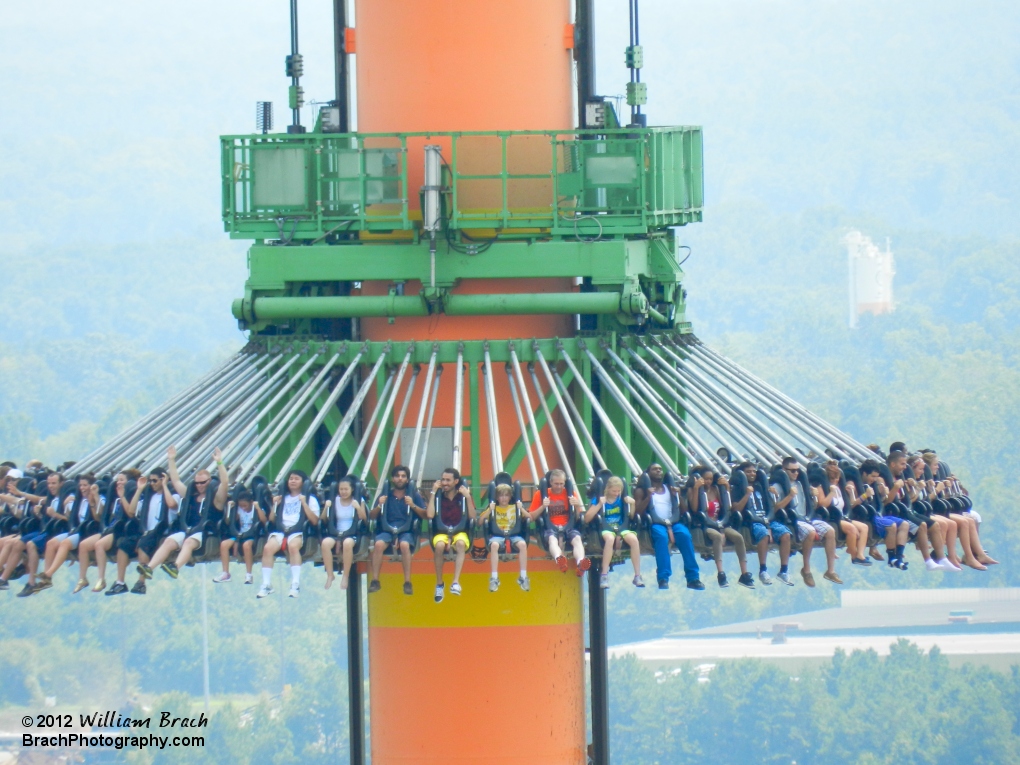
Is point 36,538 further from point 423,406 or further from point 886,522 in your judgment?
point 886,522

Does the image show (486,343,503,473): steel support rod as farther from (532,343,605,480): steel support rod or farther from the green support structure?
(532,343,605,480): steel support rod

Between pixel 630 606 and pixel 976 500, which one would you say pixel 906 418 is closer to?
pixel 976 500

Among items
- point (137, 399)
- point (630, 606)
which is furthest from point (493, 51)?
point (137, 399)

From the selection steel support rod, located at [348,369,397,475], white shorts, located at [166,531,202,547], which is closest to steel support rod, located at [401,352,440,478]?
steel support rod, located at [348,369,397,475]

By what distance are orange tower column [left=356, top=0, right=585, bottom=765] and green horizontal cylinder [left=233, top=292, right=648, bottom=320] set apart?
1.89ft

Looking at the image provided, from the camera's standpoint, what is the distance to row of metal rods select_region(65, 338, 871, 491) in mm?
23922

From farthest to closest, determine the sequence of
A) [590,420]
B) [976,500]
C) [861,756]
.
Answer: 1. [976,500]
2. [861,756]
3. [590,420]

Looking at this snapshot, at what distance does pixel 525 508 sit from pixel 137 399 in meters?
157

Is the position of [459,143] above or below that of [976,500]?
above

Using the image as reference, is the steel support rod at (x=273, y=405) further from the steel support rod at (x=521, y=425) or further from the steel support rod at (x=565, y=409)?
the steel support rod at (x=565, y=409)

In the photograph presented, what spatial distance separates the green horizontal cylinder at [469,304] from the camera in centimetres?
2512

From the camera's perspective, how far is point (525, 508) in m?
22.9

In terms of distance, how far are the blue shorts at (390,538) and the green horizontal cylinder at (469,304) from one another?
155 inches

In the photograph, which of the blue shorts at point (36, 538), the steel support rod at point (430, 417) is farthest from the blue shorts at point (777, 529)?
the blue shorts at point (36, 538)
